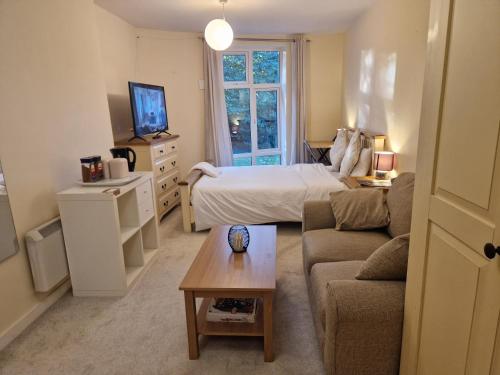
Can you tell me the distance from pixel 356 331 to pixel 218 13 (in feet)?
13.3

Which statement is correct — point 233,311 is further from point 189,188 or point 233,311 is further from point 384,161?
point 384,161

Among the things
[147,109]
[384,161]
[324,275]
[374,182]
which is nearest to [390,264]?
[324,275]

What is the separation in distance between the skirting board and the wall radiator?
4.8 inches

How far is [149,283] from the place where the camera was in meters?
2.63

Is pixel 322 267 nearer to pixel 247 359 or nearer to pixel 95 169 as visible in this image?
pixel 247 359

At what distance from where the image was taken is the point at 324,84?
5.52m

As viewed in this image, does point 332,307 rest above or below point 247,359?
above

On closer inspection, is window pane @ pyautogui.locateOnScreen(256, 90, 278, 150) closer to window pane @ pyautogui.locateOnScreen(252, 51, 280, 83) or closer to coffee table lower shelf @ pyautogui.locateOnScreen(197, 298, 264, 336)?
window pane @ pyautogui.locateOnScreen(252, 51, 280, 83)

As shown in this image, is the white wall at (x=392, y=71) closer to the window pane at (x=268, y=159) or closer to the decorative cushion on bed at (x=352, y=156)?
the decorative cushion on bed at (x=352, y=156)

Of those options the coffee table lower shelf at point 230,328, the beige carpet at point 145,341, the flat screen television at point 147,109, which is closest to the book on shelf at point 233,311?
the coffee table lower shelf at point 230,328

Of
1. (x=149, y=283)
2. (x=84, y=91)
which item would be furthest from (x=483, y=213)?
(x=84, y=91)

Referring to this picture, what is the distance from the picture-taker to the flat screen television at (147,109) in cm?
378

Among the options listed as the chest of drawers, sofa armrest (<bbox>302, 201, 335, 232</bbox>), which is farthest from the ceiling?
sofa armrest (<bbox>302, 201, 335, 232</bbox>)

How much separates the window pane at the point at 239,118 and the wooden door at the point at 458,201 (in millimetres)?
4657
